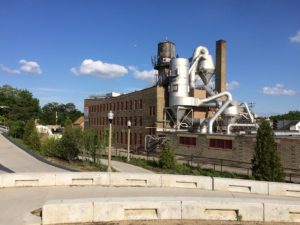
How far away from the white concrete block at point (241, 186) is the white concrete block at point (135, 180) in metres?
2.12

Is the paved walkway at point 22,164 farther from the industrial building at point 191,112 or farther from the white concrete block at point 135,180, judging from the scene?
the industrial building at point 191,112

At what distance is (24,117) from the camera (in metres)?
92.2

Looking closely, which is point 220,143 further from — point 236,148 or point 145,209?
point 145,209

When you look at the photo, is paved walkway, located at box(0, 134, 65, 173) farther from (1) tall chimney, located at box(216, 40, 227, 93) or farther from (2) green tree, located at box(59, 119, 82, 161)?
(1) tall chimney, located at box(216, 40, 227, 93)

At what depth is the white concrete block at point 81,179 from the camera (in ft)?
40.2

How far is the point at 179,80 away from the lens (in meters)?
44.6

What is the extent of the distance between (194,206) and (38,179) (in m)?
6.15

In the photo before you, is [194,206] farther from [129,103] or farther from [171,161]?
[129,103]

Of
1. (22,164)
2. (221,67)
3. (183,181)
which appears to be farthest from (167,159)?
(221,67)

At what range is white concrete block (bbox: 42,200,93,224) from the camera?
802cm

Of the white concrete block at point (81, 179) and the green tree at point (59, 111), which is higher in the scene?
the green tree at point (59, 111)

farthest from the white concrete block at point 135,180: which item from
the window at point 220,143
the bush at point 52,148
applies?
the window at point 220,143

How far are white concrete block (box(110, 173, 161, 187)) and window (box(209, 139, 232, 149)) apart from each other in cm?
2268

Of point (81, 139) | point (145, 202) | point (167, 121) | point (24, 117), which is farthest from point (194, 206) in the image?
point (24, 117)
